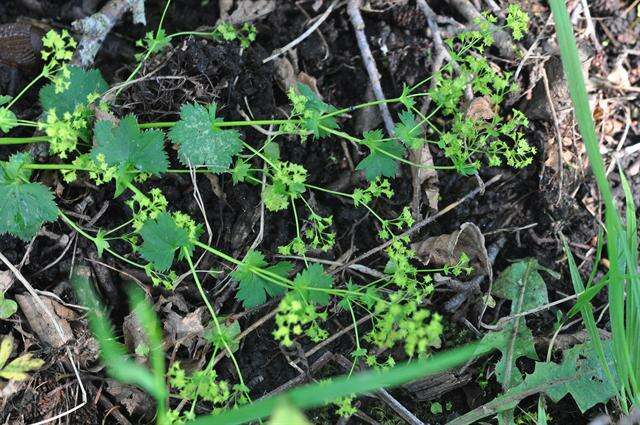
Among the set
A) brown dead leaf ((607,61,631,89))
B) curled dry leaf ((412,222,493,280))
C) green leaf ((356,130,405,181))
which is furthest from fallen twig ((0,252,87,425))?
brown dead leaf ((607,61,631,89))

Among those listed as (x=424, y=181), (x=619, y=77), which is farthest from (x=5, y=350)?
(x=619, y=77)

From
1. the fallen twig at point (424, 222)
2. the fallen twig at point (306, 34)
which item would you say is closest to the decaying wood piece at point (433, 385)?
the fallen twig at point (424, 222)

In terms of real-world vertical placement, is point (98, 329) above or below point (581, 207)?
above

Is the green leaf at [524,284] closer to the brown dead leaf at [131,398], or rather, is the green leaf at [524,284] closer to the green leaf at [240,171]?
the green leaf at [240,171]

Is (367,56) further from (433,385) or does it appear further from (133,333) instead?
(133,333)

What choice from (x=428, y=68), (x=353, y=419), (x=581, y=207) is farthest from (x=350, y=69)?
(x=353, y=419)

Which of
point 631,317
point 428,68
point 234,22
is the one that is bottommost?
point 631,317

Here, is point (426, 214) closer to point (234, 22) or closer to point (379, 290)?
point (379, 290)

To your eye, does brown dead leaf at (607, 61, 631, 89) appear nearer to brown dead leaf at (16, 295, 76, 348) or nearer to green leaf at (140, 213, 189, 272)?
green leaf at (140, 213, 189, 272)
